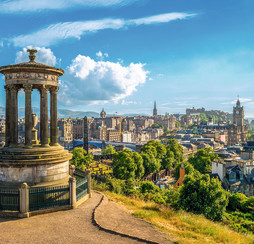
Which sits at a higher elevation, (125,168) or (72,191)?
(72,191)

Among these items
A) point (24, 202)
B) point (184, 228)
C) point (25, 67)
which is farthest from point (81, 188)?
point (25, 67)

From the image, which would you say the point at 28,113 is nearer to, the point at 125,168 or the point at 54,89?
the point at 54,89

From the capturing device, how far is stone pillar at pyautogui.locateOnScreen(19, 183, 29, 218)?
1522cm

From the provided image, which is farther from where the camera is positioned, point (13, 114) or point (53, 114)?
point (53, 114)

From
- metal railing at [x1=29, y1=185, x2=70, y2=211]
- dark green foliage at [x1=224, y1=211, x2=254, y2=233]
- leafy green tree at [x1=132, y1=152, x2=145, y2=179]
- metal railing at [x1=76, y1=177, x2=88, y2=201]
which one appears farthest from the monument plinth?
leafy green tree at [x1=132, y1=152, x2=145, y2=179]

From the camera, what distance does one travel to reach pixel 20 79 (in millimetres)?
18094

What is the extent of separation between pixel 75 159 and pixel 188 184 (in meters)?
34.9

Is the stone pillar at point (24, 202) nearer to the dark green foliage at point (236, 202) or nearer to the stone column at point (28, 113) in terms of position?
the stone column at point (28, 113)

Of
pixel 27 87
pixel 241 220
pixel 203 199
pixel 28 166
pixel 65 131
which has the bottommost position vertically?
pixel 241 220

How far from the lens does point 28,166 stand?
17141 mm

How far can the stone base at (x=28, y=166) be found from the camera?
16984 millimetres

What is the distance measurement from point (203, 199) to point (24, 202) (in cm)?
2100

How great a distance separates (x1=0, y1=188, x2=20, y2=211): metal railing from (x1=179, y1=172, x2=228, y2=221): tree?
1877cm

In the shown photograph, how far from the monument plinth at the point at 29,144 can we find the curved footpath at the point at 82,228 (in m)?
3.03
